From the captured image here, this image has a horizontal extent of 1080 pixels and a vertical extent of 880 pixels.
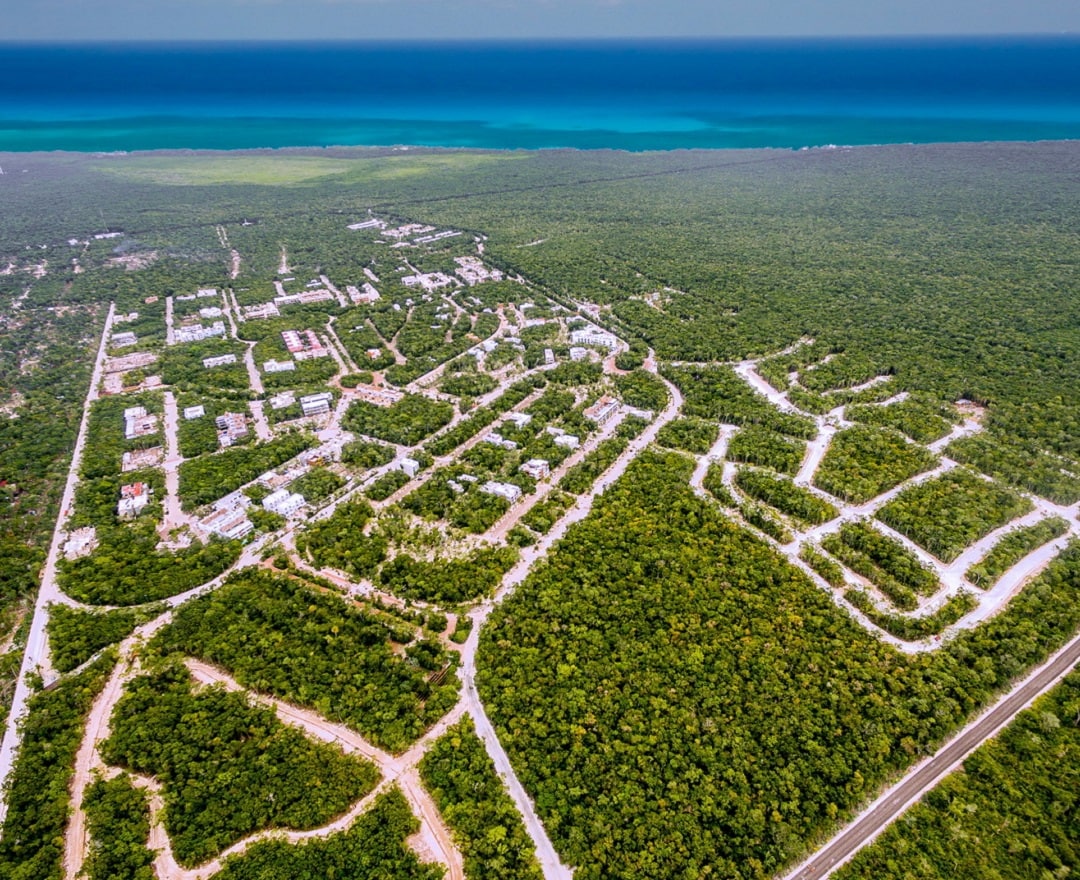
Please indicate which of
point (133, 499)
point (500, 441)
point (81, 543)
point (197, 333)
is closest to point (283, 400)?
point (133, 499)

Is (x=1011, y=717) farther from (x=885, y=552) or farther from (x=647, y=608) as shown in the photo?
(x=647, y=608)

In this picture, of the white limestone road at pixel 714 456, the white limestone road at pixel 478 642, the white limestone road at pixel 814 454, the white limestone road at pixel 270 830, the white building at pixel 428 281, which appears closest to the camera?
the white limestone road at pixel 270 830

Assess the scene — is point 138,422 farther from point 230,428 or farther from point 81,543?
point 81,543

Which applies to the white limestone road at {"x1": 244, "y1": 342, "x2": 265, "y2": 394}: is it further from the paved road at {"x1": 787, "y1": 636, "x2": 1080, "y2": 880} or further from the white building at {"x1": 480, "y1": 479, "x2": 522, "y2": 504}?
the paved road at {"x1": 787, "y1": 636, "x2": 1080, "y2": 880}

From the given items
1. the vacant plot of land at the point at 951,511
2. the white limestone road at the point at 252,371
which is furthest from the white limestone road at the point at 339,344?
the vacant plot of land at the point at 951,511

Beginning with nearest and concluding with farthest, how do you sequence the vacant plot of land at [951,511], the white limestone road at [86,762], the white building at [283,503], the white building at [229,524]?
the white limestone road at [86,762] < the vacant plot of land at [951,511] < the white building at [229,524] < the white building at [283,503]

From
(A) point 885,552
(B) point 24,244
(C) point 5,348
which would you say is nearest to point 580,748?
(A) point 885,552

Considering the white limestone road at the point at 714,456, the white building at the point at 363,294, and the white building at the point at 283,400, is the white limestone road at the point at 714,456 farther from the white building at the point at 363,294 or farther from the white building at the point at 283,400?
the white building at the point at 363,294
